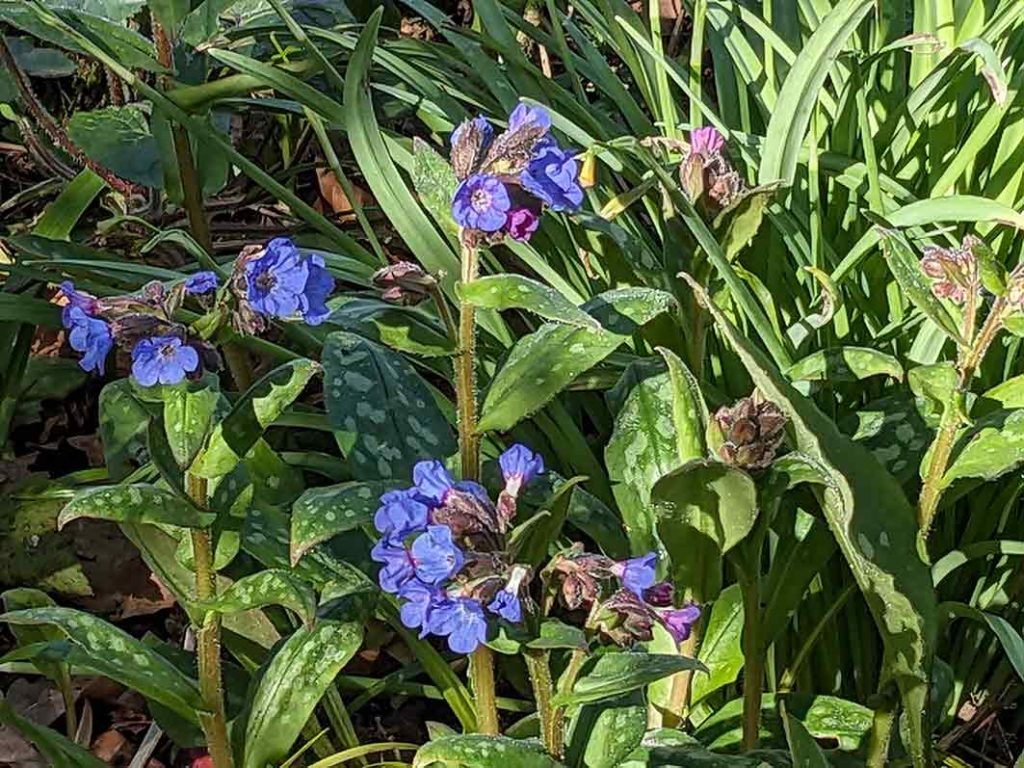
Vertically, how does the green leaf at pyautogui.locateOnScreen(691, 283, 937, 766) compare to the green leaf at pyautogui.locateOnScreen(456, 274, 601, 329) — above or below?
below

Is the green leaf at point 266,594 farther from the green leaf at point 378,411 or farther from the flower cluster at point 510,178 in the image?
the flower cluster at point 510,178

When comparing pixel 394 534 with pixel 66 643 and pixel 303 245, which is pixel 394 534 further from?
pixel 303 245

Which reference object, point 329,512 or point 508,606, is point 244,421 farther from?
point 508,606

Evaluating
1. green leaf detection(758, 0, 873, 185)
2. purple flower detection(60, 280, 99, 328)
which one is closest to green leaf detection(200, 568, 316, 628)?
purple flower detection(60, 280, 99, 328)

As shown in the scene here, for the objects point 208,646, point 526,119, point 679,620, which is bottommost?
point 208,646

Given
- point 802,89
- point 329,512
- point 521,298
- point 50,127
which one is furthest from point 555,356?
point 50,127

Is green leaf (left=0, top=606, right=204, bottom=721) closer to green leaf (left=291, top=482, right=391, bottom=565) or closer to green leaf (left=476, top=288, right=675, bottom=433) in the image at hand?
green leaf (left=291, top=482, right=391, bottom=565)
